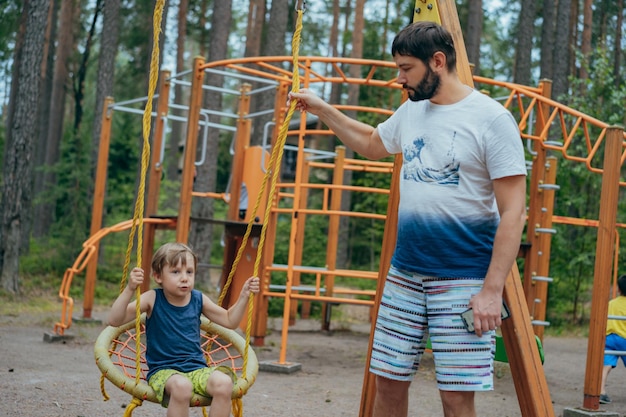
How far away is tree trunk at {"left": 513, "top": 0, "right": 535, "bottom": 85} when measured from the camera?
1714 cm

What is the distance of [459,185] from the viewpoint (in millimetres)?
2740

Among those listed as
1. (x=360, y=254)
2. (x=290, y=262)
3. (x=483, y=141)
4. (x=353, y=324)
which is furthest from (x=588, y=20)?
(x=483, y=141)

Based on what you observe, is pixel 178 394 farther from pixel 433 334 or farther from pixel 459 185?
pixel 459 185

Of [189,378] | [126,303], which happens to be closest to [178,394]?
[189,378]

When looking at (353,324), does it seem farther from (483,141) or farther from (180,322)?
(483,141)

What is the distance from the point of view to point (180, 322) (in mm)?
3666

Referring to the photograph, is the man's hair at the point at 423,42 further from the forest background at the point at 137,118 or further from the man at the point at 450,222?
the forest background at the point at 137,118

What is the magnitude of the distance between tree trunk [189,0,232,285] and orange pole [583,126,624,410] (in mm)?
9470

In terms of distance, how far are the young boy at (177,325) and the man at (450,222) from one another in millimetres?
836

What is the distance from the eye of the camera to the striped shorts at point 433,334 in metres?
2.70

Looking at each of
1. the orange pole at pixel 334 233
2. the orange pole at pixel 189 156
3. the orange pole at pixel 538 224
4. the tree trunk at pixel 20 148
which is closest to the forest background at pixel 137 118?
the tree trunk at pixel 20 148

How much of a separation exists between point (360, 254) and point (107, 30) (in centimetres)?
1043

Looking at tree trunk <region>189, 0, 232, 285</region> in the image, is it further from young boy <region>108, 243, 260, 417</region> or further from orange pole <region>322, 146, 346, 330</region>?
young boy <region>108, 243, 260, 417</region>

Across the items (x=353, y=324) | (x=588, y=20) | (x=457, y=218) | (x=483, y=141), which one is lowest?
(x=353, y=324)
